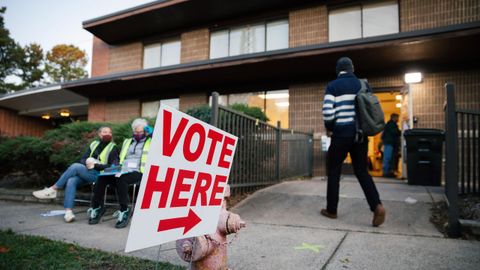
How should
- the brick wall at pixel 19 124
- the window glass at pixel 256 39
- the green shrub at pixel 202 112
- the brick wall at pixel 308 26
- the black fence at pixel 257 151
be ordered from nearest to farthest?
the black fence at pixel 257 151
the green shrub at pixel 202 112
the brick wall at pixel 308 26
the window glass at pixel 256 39
the brick wall at pixel 19 124

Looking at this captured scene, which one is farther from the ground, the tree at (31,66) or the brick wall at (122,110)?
the tree at (31,66)

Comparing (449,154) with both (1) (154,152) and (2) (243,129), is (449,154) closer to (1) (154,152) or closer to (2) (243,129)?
(2) (243,129)

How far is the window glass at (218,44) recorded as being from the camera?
11.6 m

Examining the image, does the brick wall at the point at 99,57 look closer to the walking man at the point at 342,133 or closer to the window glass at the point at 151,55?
the window glass at the point at 151,55

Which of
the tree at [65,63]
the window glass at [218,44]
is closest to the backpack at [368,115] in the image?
the window glass at [218,44]

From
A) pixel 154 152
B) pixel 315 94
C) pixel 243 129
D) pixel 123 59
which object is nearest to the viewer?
pixel 154 152

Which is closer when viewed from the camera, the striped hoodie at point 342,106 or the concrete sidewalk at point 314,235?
the concrete sidewalk at point 314,235

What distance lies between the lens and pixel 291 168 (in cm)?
725

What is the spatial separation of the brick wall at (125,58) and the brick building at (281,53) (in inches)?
1.8

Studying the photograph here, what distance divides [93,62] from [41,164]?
909cm

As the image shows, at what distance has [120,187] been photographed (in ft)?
14.4

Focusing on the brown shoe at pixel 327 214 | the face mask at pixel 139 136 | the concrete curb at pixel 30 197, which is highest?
the face mask at pixel 139 136

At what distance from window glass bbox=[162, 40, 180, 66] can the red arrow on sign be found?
11.5 metres

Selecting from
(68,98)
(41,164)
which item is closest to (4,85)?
(68,98)
